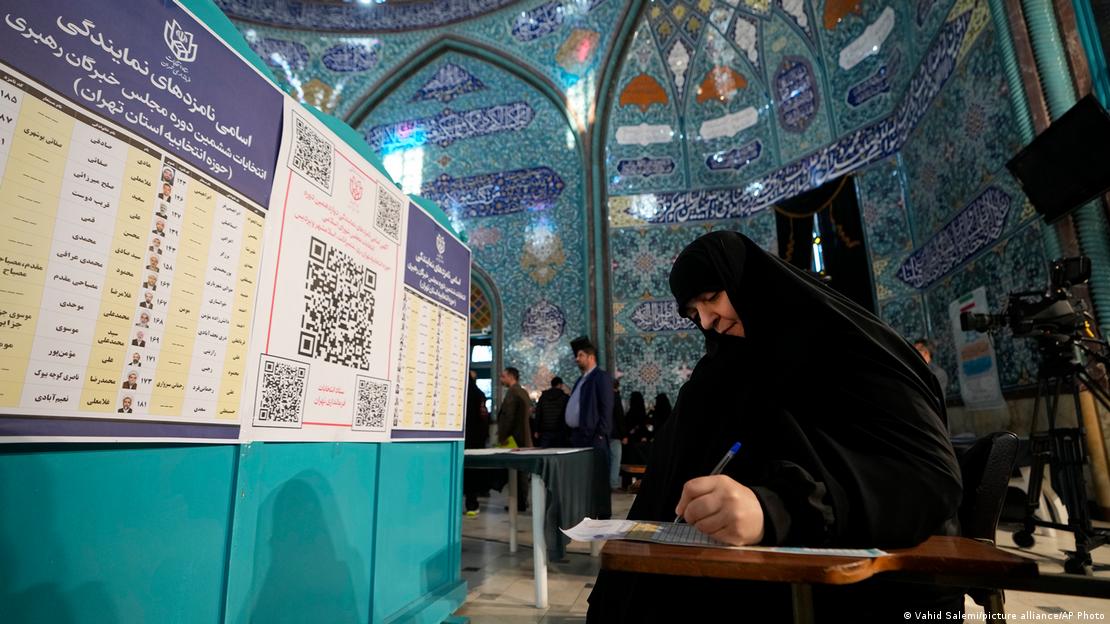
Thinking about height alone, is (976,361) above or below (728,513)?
above

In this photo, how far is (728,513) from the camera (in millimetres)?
629

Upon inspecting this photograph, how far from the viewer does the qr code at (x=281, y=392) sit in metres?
1.08

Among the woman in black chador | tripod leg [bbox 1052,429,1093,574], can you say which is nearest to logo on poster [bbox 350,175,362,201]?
the woman in black chador

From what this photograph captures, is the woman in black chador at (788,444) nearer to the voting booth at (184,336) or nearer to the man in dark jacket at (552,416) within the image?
the voting booth at (184,336)

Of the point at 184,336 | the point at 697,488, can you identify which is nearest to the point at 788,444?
the point at 697,488

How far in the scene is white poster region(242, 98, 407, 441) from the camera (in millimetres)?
1111

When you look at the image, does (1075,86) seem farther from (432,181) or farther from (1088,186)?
(432,181)

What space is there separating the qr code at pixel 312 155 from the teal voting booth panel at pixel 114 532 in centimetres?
62

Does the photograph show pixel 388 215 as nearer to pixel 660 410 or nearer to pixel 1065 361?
pixel 1065 361

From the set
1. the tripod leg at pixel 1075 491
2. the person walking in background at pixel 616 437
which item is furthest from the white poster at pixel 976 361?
the person walking in background at pixel 616 437

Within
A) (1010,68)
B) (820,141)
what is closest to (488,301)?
(820,141)

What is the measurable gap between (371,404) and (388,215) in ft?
1.78

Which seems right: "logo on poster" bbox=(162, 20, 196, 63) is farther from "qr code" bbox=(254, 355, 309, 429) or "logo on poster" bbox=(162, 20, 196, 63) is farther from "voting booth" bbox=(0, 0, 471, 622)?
"qr code" bbox=(254, 355, 309, 429)

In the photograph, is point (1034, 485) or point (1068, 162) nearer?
point (1034, 485)
